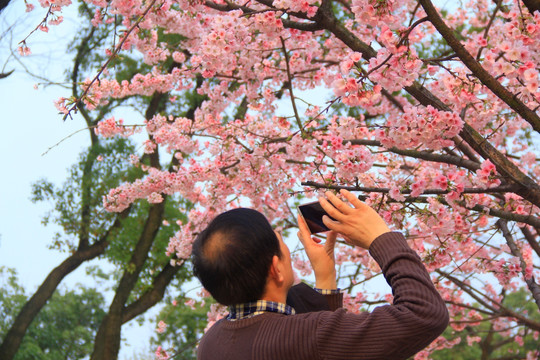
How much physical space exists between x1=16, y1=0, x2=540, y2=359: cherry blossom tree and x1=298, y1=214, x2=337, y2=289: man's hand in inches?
39.3

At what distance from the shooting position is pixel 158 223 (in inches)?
374

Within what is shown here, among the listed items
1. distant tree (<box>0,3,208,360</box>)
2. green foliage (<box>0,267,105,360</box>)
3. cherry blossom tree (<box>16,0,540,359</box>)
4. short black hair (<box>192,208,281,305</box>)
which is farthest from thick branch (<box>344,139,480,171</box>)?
Answer: green foliage (<box>0,267,105,360</box>)

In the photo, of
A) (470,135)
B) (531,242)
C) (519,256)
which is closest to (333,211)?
(470,135)

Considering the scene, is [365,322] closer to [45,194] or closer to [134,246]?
[134,246]

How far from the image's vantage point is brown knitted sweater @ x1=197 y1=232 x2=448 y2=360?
1.10 meters

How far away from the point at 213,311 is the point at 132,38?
3153mm

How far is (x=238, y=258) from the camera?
50.3 inches

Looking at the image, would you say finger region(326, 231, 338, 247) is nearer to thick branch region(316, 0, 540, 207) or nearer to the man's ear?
the man's ear

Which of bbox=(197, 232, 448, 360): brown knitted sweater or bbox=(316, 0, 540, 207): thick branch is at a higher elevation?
bbox=(316, 0, 540, 207): thick branch

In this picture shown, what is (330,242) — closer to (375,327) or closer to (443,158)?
(375,327)

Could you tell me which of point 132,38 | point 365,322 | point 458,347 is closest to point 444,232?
point 365,322

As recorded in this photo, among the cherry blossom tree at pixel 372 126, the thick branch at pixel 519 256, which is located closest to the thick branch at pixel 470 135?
the cherry blossom tree at pixel 372 126

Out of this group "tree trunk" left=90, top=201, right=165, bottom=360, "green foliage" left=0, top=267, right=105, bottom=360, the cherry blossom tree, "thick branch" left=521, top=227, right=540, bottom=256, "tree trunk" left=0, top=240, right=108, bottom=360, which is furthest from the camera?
"green foliage" left=0, top=267, right=105, bottom=360

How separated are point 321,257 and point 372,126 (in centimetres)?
173
